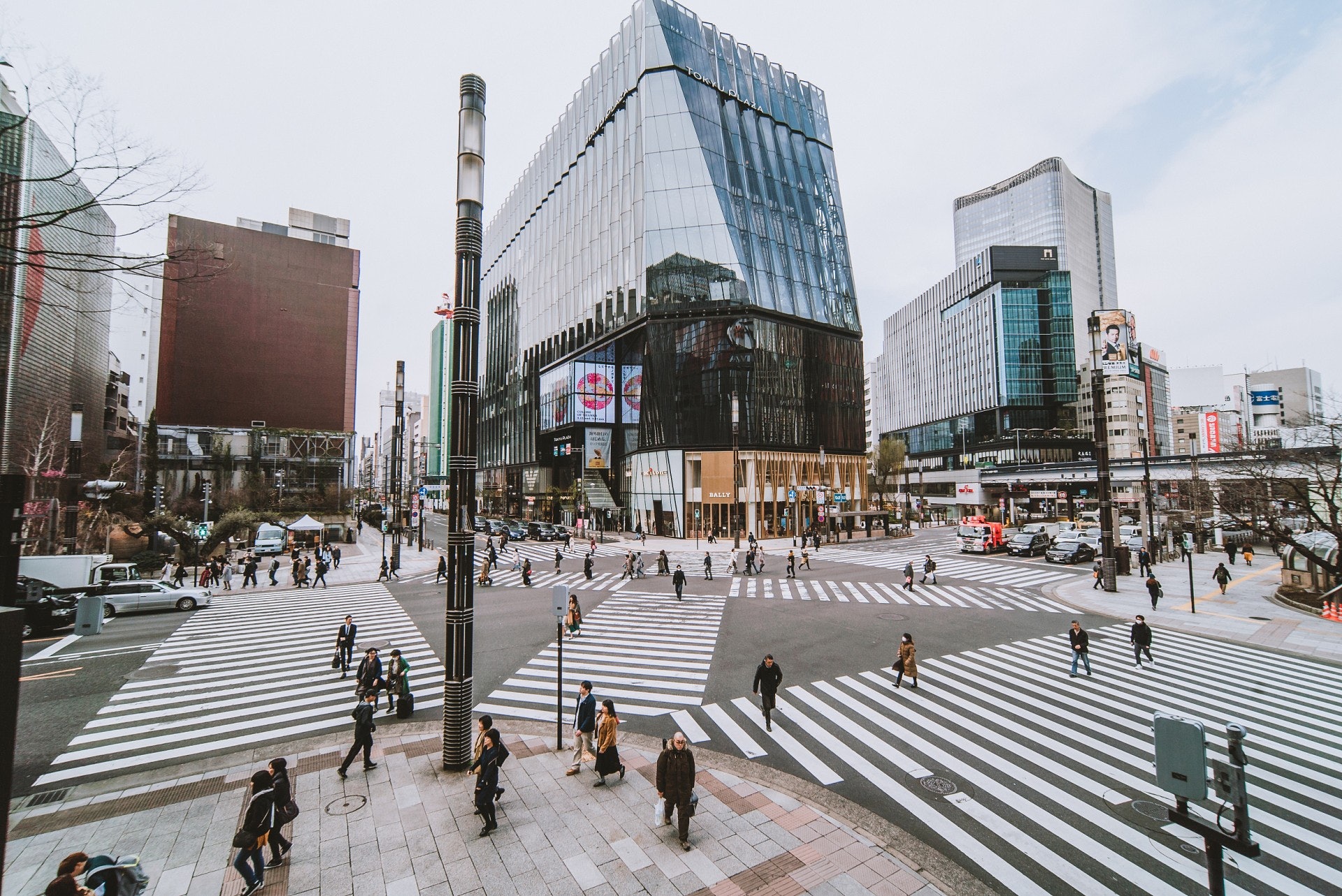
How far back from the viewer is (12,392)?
30.5 metres

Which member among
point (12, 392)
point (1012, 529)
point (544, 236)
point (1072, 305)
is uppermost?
point (544, 236)

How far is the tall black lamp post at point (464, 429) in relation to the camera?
8594mm

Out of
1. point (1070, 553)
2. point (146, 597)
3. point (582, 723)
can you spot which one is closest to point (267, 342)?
point (146, 597)

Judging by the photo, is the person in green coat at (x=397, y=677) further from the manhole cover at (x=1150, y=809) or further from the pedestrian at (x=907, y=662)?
the manhole cover at (x=1150, y=809)

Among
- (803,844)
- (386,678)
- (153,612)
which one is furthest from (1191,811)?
(153,612)

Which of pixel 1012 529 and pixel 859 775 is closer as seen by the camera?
pixel 859 775

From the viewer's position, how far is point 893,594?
24.3 meters

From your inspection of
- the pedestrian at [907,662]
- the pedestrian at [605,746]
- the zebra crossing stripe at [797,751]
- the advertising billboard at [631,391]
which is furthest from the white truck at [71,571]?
the advertising billboard at [631,391]

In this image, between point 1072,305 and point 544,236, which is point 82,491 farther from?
point 1072,305

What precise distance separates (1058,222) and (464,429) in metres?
159

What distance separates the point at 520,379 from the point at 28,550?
62.8 m

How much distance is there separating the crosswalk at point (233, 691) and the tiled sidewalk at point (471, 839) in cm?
162

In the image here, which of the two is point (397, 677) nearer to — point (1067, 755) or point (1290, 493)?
point (1067, 755)

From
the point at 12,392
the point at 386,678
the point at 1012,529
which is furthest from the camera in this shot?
the point at 1012,529
